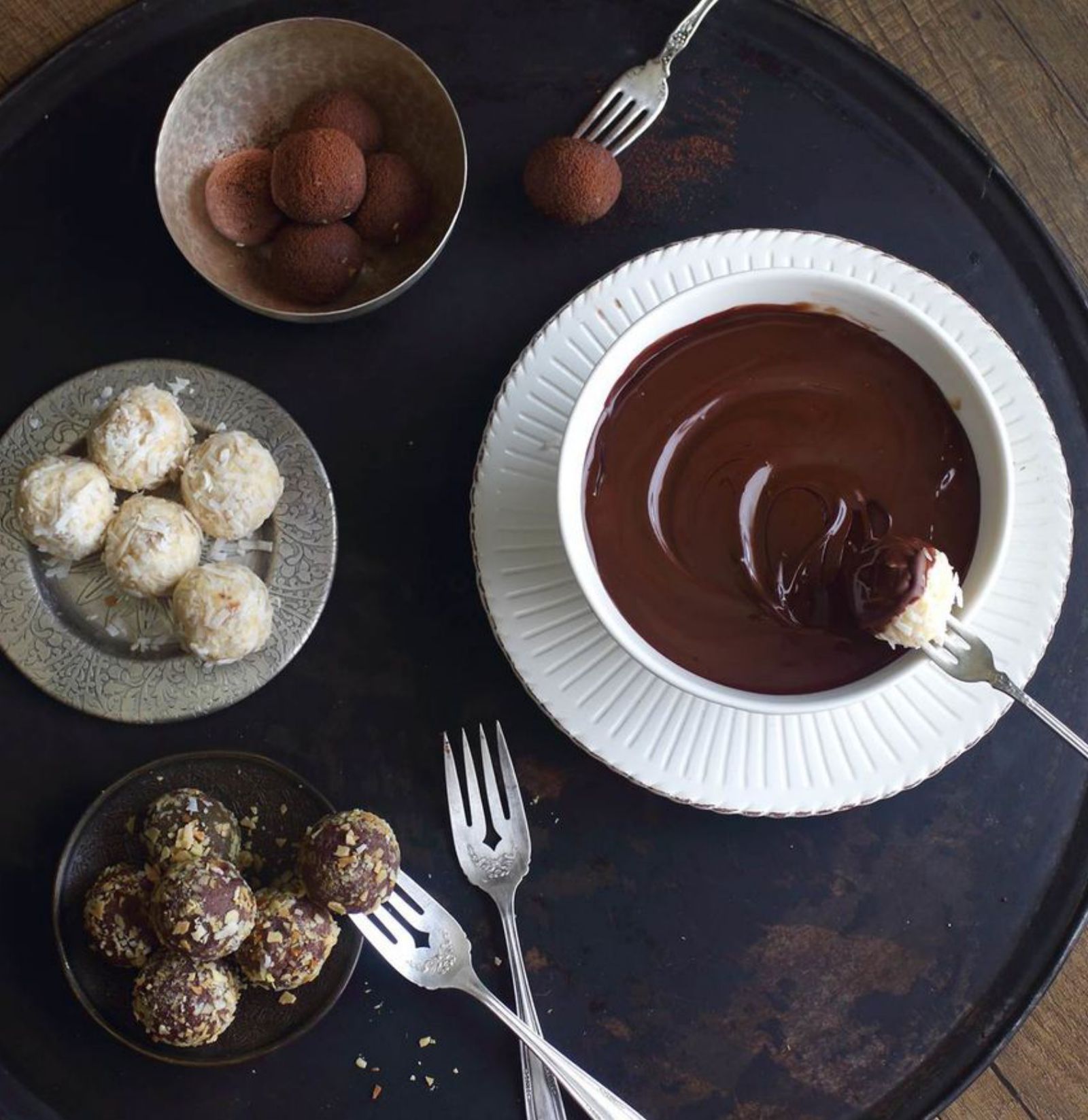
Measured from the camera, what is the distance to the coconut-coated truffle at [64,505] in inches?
44.6

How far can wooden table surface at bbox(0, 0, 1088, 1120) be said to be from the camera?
1.30m

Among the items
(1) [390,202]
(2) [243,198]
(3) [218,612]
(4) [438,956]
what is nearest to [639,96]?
(1) [390,202]

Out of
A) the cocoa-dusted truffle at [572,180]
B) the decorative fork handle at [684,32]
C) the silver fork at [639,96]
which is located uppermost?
the decorative fork handle at [684,32]

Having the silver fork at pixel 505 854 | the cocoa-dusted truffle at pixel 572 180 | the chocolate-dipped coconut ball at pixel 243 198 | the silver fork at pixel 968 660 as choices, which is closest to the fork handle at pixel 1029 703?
the silver fork at pixel 968 660

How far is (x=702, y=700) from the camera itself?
1092mm

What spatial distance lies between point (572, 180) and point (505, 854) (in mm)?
700

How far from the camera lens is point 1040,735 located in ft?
4.14

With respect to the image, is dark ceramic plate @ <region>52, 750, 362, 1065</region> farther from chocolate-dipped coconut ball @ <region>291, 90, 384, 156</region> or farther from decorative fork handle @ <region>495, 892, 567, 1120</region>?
chocolate-dipped coconut ball @ <region>291, 90, 384, 156</region>

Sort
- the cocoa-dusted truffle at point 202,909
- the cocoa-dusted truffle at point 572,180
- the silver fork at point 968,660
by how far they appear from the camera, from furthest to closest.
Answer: the cocoa-dusted truffle at point 572,180, the cocoa-dusted truffle at point 202,909, the silver fork at point 968,660

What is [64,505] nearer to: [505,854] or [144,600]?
[144,600]

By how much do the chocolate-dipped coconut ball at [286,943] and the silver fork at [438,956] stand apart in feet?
0.14

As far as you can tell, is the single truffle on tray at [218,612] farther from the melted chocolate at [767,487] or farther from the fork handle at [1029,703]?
the fork handle at [1029,703]

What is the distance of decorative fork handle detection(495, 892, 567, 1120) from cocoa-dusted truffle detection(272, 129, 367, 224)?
28.8 inches

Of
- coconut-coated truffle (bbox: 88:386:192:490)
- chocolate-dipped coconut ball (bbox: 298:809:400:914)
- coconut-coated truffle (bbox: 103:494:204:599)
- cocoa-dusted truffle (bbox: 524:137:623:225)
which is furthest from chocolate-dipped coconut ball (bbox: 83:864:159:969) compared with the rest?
cocoa-dusted truffle (bbox: 524:137:623:225)
